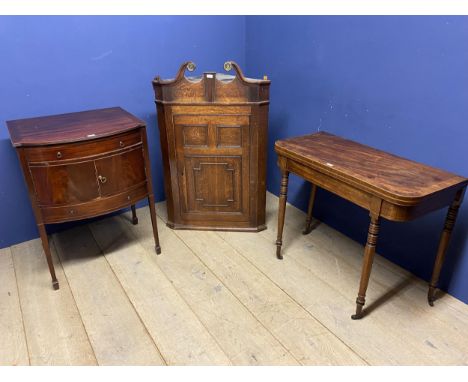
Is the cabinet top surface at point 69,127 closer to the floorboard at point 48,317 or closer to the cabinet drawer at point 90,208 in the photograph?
the cabinet drawer at point 90,208

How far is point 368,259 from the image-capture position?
5.23 ft

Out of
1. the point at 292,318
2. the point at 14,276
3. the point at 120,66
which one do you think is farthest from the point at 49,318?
the point at 120,66

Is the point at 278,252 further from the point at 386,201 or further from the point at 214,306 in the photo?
the point at 386,201

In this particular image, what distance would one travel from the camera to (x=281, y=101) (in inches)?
101

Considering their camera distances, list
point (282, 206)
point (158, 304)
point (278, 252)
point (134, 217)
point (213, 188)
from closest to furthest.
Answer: point (158, 304), point (282, 206), point (278, 252), point (213, 188), point (134, 217)

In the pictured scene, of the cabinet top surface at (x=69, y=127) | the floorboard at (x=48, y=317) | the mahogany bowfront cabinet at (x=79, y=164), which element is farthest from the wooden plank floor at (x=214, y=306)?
the cabinet top surface at (x=69, y=127)

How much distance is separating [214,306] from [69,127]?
43.9 inches

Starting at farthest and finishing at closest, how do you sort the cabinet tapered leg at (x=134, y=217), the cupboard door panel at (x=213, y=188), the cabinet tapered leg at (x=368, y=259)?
the cabinet tapered leg at (x=134, y=217) → the cupboard door panel at (x=213, y=188) → the cabinet tapered leg at (x=368, y=259)

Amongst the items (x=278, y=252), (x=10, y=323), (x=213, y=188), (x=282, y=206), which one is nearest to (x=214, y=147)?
(x=213, y=188)

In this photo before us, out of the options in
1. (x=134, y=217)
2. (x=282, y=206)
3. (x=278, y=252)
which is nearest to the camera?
(x=282, y=206)

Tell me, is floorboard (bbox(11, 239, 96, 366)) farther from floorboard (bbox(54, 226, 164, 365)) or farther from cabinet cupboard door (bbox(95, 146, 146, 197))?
cabinet cupboard door (bbox(95, 146, 146, 197))

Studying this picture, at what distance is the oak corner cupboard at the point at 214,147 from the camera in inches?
80.9

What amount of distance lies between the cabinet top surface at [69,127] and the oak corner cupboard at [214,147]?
0.95 feet

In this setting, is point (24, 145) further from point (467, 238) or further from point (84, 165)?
point (467, 238)
